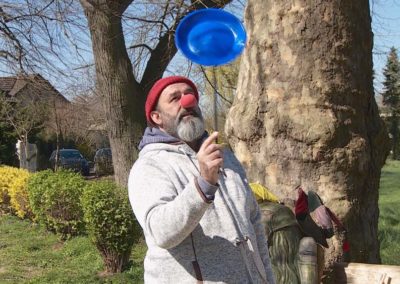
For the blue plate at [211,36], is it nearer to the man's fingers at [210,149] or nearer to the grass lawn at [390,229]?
the man's fingers at [210,149]

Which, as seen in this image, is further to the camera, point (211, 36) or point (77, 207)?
point (77, 207)

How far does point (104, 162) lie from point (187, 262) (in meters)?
28.3

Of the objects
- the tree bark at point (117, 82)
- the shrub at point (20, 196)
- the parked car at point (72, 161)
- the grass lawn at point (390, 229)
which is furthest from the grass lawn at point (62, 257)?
the parked car at point (72, 161)

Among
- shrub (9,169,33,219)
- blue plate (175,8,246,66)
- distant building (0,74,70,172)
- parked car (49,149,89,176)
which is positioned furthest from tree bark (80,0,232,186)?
parked car (49,149,89,176)

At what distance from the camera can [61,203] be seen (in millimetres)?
9969

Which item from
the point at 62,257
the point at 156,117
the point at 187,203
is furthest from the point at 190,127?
the point at 62,257

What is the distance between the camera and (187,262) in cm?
202

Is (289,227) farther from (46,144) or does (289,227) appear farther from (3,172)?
(46,144)

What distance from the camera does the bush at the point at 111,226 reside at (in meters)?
7.43

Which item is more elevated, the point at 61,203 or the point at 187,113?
the point at 187,113

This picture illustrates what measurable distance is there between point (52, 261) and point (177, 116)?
700 cm

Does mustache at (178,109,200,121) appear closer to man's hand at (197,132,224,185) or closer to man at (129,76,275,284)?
man at (129,76,275,284)

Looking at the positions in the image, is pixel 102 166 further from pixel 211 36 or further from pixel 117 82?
pixel 211 36

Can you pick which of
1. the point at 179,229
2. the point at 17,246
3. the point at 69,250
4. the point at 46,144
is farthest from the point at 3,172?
the point at 46,144
